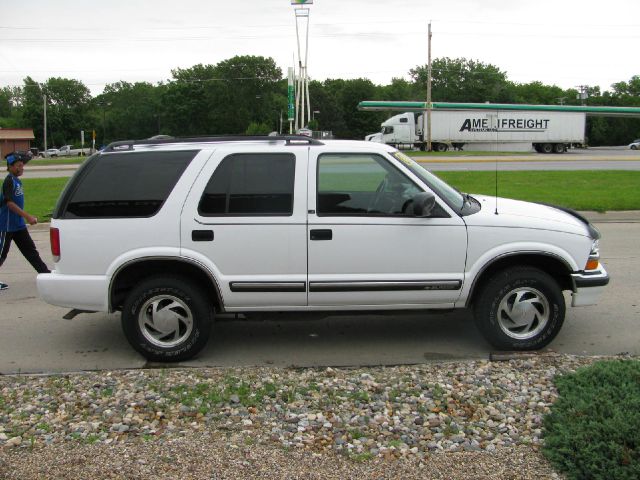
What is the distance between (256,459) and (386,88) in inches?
5018

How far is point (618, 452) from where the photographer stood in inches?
129

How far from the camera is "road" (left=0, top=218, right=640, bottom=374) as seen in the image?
18.3 feet

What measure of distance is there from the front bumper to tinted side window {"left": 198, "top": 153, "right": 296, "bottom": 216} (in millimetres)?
→ 2413

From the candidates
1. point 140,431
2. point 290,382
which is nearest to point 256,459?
point 140,431

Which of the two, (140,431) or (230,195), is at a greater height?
(230,195)

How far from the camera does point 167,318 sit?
214 inches

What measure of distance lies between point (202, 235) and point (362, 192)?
1373mm

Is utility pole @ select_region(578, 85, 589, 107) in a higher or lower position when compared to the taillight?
higher

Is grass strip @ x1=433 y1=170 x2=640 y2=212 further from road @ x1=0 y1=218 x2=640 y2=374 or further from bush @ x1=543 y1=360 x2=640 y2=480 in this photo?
bush @ x1=543 y1=360 x2=640 y2=480

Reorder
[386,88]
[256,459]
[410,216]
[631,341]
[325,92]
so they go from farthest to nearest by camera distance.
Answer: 1. [386,88]
2. [325,92]
3. [631,341]
4. [410,216]
5. [256,459]

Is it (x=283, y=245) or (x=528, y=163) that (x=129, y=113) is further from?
(x=283, y=245)

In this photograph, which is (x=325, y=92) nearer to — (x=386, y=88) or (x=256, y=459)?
(x=386, y=88)

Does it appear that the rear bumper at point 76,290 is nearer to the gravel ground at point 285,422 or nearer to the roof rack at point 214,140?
the gravel ground at point 285,422

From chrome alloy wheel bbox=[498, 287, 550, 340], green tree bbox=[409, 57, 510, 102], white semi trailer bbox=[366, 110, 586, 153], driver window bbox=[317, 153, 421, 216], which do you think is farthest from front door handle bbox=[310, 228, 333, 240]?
green tree bbox=[409, 57, 510, 102]
